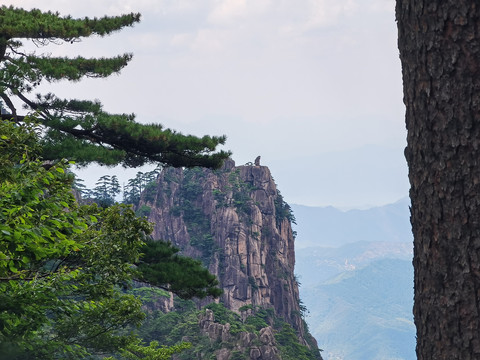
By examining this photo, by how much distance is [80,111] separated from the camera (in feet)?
56.0

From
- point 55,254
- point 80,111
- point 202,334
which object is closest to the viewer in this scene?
point 55,254

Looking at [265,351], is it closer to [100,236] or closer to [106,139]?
[106,139]

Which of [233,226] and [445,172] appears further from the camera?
[233,226]

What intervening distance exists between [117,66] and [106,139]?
2.50 meters

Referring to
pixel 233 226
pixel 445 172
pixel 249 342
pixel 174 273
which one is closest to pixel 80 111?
pixel 174 273

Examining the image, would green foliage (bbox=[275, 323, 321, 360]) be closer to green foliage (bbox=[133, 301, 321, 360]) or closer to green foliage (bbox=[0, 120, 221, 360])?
green foliage (bbox=[133, 301, 321, 360])

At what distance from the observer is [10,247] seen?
7.46 m

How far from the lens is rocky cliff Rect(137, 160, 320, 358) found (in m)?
82.0

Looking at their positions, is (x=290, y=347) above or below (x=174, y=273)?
above

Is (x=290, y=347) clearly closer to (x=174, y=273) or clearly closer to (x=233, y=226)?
(x=233, y=226)

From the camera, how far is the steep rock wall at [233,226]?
8206 cm

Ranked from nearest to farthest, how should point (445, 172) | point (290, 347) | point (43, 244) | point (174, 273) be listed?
point (445, 172) < point (43, 244) < point (174, 273) < point (290, 347)

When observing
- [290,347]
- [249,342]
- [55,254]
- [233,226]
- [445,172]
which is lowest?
[445,172]

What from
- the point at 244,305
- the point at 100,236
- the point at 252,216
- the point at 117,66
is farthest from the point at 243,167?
the point at 100,236
